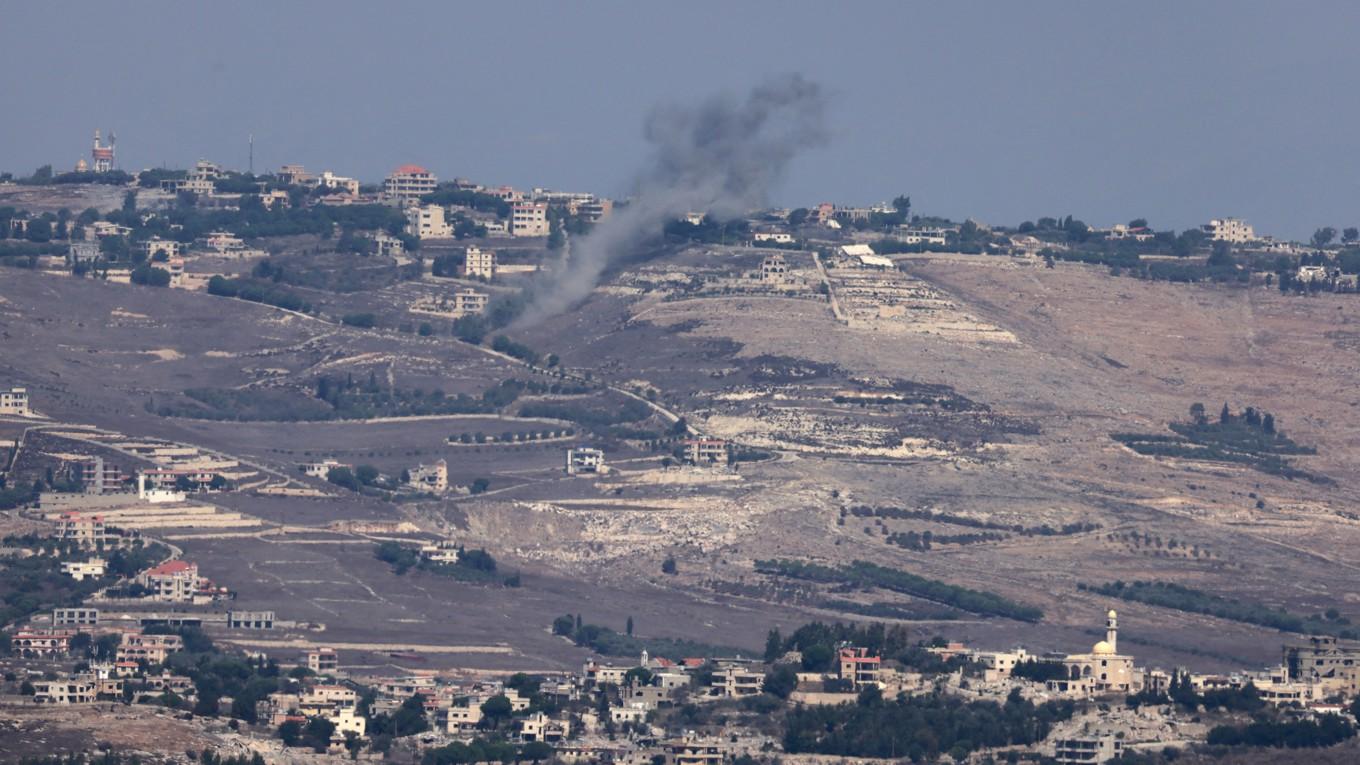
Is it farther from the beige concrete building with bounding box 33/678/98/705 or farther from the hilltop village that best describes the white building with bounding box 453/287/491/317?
the beige concrete building with bounding box 33/678/98/705

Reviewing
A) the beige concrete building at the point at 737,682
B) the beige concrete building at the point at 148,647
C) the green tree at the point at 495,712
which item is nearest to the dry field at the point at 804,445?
the beige concrete building at the point at 148,647

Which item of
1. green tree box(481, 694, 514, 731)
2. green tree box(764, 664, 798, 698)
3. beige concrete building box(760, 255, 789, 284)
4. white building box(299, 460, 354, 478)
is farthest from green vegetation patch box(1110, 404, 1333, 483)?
green tree box(481, 694, 514, 731)

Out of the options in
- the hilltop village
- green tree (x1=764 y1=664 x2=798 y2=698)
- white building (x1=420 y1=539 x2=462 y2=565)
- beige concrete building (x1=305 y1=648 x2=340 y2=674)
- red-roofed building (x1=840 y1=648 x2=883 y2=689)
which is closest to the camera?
the hilltop village

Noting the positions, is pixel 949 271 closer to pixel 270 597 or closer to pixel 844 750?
pixel 270 597

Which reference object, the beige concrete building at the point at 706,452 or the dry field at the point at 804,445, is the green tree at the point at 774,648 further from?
the beige concrete building at the point at 706,452

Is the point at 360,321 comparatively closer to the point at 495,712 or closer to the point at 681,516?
the point at 681,516

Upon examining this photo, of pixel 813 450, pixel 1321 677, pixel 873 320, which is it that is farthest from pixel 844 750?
pixel 873 320
